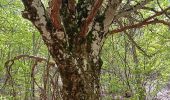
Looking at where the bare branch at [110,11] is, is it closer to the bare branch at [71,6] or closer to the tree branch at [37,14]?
the bare branch at [71,6]

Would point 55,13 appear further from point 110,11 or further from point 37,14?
point 110,11

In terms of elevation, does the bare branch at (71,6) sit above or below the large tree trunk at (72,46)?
above

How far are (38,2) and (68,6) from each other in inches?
10.7

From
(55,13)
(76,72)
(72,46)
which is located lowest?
(76,72)

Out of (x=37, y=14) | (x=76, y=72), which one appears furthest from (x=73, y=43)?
(x=37, y=14)

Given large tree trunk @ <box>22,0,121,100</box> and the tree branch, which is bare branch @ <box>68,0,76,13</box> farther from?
the tree branch

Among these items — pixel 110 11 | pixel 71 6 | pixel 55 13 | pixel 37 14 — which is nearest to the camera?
pixel 55 13

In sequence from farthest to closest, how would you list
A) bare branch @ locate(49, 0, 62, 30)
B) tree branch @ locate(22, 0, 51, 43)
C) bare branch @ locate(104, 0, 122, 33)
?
bare branch @ locate(104, 0, 122, 33) < tree branch @ locate(22, 0, 51, 43) < bare branch @ locate(49, 0, 62, 30)

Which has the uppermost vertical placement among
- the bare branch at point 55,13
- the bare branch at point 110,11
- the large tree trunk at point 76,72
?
the bare branch at point 110,11

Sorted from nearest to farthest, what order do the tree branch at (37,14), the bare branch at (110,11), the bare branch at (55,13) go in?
the bare branch at (55,13), the tree branch at (37,14), the bare branch at (110,11)

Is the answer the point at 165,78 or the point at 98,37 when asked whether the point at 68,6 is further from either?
the point at 165,78

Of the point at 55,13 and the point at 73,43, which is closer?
the point at 55,13

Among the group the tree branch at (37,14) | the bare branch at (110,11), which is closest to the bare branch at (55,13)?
the tree branch at (37,14)

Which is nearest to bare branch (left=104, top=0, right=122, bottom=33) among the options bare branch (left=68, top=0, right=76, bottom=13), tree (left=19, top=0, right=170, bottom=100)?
tree (left=19, top=0, right=170, bottom=100)
